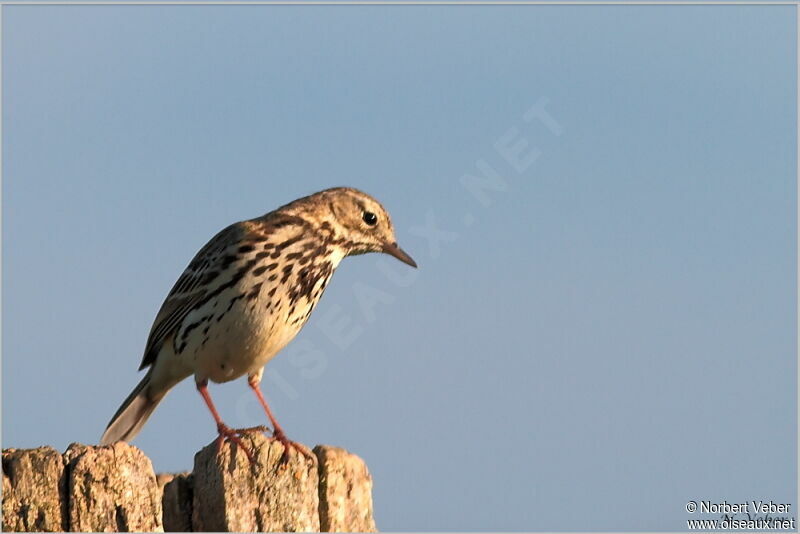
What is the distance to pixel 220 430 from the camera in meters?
9.51

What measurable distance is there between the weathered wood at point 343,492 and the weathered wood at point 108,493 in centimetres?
116

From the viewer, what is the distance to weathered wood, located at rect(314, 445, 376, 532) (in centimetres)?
760

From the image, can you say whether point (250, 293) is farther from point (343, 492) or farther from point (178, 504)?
point (178, 504)

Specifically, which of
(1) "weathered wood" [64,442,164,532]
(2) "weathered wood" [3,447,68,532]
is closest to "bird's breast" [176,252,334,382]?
(1) "weathered wood" [64,442,164,532]

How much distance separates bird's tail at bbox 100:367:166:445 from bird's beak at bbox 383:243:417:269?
2623 mm

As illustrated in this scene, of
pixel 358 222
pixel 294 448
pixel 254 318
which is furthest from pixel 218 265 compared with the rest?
pixel 294 448

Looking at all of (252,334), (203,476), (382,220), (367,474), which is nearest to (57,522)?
(203,476)

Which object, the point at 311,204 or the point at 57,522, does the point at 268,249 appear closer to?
the point at 311,204

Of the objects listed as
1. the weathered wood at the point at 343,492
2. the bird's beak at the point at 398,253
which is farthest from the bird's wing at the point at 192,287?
the weathered wood at the point at 343,492

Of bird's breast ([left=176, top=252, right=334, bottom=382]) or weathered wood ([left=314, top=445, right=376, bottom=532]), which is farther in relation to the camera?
bird's breast ([left=176, top=252, right=334, bottom=382])

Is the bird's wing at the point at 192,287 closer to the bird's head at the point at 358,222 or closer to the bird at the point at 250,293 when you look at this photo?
the bird at the point at 250,293

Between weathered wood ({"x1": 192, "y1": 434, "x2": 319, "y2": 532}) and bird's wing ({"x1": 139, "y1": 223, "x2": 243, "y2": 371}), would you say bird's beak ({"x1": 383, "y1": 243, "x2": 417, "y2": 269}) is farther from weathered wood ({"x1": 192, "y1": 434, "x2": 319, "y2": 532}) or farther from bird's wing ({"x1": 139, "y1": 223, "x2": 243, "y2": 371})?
weathered wood ({"x1": 192, "y1": 434, "x2": 319, "y2": 532})

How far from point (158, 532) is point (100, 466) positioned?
0.53m

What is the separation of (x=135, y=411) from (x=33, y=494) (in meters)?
4.71
